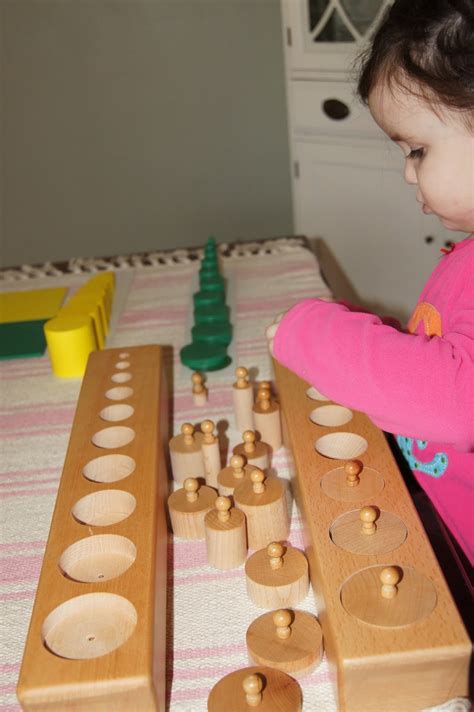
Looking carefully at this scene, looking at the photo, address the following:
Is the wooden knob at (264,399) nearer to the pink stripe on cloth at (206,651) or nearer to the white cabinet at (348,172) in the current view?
the pink stripe on cloth at (206,651)

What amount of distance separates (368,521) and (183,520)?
153 mm

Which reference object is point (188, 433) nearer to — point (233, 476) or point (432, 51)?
point (233, 476)

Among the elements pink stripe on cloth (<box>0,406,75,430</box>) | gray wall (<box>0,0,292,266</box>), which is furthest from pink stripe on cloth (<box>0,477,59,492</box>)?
gray wall (<box>0,0,292,266</box>)

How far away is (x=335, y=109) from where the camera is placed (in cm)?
196

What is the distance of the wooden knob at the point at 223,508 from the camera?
556 millimetres

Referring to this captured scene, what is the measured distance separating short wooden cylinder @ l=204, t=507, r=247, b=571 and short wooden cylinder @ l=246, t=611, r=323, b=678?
7 centimetres

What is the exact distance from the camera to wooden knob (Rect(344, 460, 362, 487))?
0.55m

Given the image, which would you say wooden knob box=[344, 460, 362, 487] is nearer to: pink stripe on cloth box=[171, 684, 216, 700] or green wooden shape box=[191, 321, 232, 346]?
pink stripe on cloth box=[171, 684, 216, 700]

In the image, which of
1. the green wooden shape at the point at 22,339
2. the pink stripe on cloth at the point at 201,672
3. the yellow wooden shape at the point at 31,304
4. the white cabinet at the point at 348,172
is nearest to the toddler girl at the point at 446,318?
the pink stripe on cloth at the point at 201,672

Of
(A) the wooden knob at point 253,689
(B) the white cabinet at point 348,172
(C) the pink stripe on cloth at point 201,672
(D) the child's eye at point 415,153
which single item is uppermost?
(D) the child's eye at point 415,153

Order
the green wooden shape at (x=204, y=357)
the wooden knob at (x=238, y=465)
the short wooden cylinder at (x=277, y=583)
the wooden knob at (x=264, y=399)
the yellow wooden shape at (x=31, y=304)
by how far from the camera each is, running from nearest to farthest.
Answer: the short wooden cylinder at (x=277, y=583), the wooden knob at (x=238, y=465), the wooden knob at (x=264, y=399), the green wooden shape at (x=204, y=357), the yellow wooden shape at (x=31, y=304)

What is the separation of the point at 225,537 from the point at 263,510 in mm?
37

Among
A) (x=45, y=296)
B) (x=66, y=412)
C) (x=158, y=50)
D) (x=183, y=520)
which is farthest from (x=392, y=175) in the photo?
(x=183, y=520)

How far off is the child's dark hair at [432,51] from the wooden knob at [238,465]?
304mm
